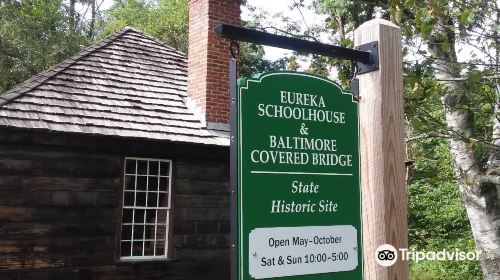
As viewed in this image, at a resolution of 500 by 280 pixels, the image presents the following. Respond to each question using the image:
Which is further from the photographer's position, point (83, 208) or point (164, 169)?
point (164, 169)

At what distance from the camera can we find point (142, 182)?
29.2ft

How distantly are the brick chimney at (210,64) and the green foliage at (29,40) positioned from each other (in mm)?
12216

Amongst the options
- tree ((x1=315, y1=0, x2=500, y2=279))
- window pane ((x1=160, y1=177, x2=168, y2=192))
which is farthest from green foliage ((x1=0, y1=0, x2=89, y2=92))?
tree ((x1=315, y1=0, x2=500, y2=279))

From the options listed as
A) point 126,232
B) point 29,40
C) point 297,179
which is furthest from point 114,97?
point 29,40

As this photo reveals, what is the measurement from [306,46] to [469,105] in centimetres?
435

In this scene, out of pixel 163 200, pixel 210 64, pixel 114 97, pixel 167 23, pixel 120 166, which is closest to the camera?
pixel 120 166

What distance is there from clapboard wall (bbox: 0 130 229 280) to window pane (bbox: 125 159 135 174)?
250 mm

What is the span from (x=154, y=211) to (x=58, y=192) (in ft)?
5.67

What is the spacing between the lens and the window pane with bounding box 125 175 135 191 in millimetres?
8773

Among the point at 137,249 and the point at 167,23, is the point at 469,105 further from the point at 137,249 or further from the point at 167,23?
the point at 167,23

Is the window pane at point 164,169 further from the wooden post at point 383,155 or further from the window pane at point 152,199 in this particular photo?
the wooden post at point 383,155

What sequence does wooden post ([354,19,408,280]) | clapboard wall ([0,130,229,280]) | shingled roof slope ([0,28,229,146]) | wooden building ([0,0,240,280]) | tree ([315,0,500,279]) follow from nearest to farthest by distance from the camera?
wooden post ([354,19,408,280]) < tree ([315,0,500,279]) < clapboard wall ([0,130,229,280]) < wooden building ([0,0,240,280]) < shingled roof slope ([0,28,229,146])

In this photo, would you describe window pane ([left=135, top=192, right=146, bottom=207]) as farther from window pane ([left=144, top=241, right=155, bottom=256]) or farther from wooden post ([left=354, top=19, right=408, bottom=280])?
wooden post ([left=354, top=19, right=408, bottom=280])

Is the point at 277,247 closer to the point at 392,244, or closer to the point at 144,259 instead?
the point at 392,244
